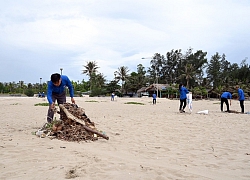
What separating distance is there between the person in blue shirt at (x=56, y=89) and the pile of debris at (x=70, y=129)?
0.49 m

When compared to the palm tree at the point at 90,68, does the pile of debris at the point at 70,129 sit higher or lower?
lower

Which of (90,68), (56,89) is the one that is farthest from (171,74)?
(56,89)

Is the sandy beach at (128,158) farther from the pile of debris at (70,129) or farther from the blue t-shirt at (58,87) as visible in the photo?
the blue t-shirt at (58,87)

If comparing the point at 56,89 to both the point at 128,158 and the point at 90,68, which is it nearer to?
the point at 128,158

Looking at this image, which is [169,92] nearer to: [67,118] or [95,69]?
[95,69]

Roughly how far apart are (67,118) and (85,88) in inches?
3578

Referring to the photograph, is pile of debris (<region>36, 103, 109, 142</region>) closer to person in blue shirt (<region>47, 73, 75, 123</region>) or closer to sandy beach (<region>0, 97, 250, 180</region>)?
sandy beach (<region>0, 97, 250, 180</region>)

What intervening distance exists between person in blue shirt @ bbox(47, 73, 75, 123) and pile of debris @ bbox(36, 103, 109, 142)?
1.60ft

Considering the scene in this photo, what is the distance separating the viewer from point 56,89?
6.57 meters

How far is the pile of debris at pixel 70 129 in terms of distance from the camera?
17.9 ft

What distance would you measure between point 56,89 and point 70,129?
1.50 metres

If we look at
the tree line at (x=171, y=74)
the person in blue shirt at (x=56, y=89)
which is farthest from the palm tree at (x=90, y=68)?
the person in blue shirt at (x=56, y=89)

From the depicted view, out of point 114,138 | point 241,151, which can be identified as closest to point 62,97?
point 114,138

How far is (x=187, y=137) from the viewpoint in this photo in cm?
617
